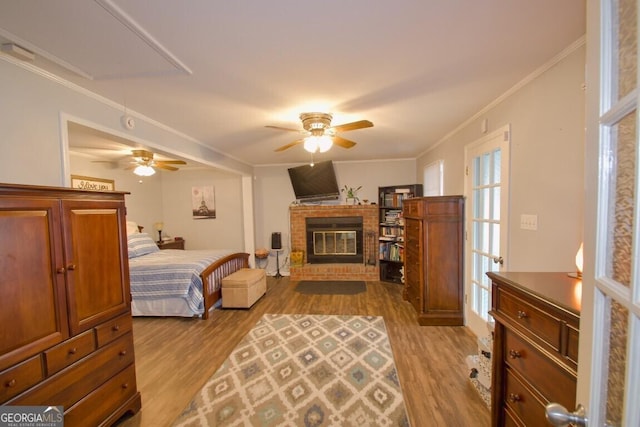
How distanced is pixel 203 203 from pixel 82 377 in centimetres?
463

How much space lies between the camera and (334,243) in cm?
529

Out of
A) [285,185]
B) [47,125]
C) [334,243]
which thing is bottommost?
[334,243]

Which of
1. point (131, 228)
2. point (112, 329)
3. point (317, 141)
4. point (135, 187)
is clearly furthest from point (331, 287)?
point (135, 187)

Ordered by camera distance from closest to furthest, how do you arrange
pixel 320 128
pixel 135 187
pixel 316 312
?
1. pixel 320 128
2. pixel 316 312
3. pixel 135 187

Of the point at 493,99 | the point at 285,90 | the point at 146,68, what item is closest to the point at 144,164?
the point at 146,68

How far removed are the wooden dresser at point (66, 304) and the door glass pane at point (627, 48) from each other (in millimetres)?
2110

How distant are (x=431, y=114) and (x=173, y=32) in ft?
7.43

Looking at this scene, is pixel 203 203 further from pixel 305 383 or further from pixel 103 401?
pixel 305 383

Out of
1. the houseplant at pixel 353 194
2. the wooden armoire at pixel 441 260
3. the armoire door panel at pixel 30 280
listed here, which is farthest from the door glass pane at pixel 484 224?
the armoire door panel at pixel 30 280

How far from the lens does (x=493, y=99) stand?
88.0 inches

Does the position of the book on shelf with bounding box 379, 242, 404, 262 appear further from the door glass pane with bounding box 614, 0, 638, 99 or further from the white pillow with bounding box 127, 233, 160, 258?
the door glass pane with bounding box 614, 0, 638, 99

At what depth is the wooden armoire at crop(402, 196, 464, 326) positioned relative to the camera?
3.01m

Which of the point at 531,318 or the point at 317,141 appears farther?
the point at 317,141

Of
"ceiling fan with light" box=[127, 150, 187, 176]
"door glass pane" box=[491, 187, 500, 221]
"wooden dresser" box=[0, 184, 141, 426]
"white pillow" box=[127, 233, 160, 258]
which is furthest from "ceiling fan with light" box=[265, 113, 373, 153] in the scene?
"white pillow" box=[127, 233, 160, 258]
